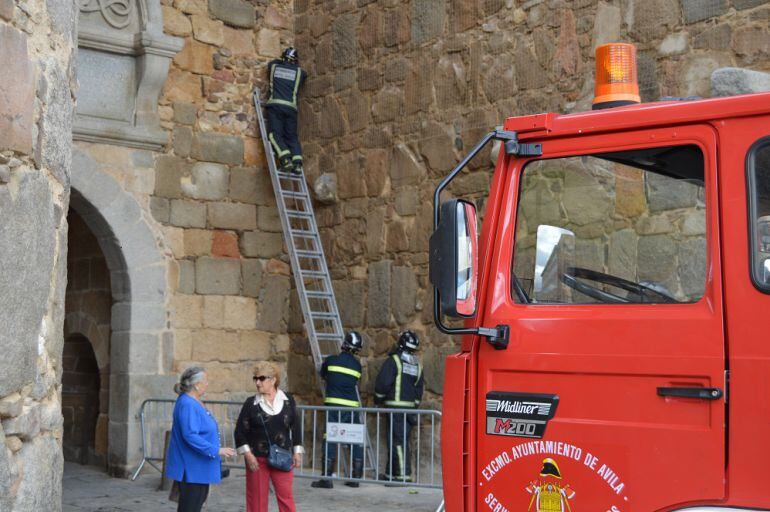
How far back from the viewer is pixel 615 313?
324cm

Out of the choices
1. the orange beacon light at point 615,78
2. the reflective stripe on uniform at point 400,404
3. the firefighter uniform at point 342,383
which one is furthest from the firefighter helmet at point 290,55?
the orange beacon light at point 615,78

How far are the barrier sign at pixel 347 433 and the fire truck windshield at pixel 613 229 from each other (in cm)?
519

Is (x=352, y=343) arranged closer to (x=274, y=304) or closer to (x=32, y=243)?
(x=274, y=304)

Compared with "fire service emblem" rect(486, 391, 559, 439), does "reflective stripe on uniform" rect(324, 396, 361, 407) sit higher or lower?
lower

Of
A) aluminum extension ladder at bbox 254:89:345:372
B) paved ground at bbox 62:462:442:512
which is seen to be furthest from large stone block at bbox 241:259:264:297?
paved ground at bbox 62:462:442:512

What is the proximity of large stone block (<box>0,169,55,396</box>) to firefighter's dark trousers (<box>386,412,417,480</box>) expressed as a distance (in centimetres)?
623

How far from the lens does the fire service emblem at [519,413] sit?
3.29 metres

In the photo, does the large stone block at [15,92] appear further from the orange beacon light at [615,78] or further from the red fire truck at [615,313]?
the orange beacon light at [615,78]

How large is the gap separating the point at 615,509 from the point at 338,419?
5.93 m

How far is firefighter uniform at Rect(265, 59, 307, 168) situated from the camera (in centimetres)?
1081

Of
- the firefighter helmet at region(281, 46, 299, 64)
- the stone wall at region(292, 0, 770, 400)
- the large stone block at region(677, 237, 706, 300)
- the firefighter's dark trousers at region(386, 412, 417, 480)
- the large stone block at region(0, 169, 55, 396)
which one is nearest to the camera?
the large stone block at region(0, 169, 55, 396)

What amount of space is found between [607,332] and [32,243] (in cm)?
166

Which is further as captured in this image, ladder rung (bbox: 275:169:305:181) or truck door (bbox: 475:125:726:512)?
ladder rung (bbox: 275:169:305:181)

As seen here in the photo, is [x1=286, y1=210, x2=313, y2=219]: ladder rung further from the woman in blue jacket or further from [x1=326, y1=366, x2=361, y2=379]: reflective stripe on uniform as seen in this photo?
the woman in blue jacket
